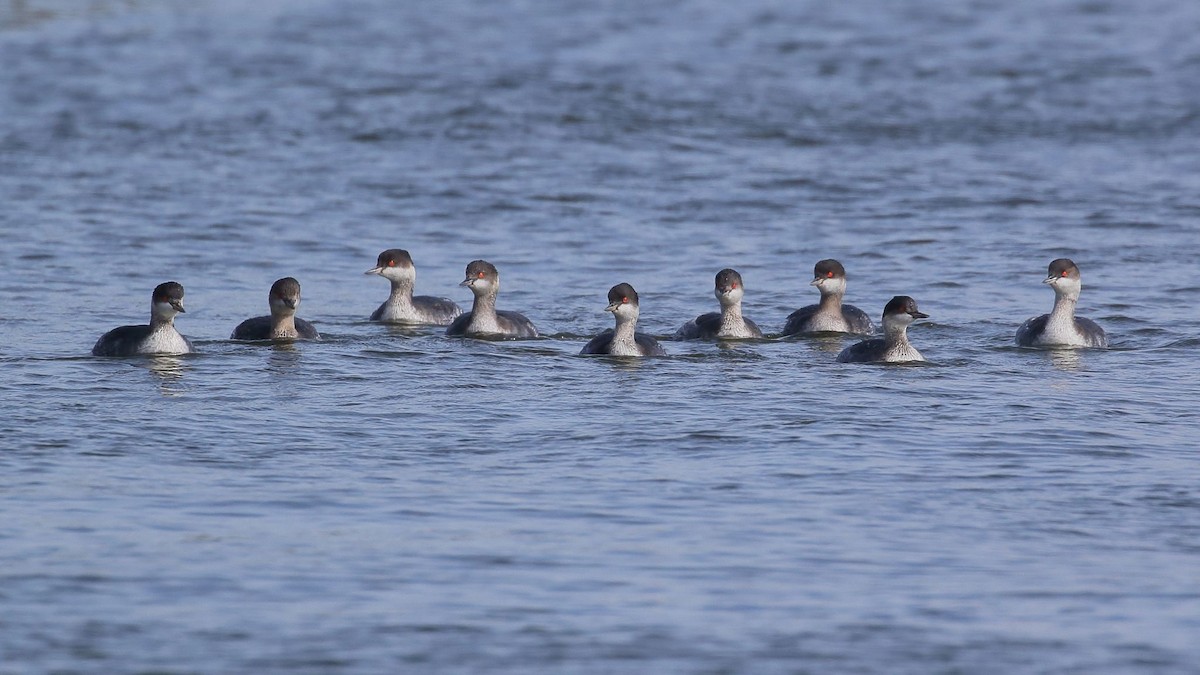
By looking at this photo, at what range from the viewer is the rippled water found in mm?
10398

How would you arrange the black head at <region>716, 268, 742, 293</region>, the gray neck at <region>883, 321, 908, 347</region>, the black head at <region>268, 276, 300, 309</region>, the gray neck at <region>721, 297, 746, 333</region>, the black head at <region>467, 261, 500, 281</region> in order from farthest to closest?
the black head at <region>467, 261, 500, 281</region>
the gray neck at <region>721, 297, 746, 333</region>
the black head at <region>716, 268, 742, 293</region>
the black head at <region>268, 276, 300, 309</region>
the gray neck at <region>883, 321, 908, 347</region>

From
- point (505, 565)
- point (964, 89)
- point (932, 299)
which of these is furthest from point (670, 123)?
point (505, 565)

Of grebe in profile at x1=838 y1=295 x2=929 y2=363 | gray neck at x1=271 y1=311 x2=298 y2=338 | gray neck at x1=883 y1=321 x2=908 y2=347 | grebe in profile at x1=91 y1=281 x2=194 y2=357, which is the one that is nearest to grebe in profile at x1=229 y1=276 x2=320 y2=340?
gray neck at x1=271 y1=311 x2=298 y2=338

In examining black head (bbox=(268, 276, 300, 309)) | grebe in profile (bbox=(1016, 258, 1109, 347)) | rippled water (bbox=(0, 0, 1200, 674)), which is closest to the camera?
rippled water (bbox=(0, 0, 1200, 674))

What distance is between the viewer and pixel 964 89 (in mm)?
36219

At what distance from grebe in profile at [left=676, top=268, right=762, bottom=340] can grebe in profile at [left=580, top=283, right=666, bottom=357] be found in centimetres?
104

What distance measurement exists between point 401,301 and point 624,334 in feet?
10.3

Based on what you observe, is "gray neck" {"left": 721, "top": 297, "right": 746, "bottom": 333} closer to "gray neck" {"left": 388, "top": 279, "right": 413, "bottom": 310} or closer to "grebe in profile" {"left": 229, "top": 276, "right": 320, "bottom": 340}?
"gray neck" {"left": 388, "top": 279, "right": 413, "bottom": 310}

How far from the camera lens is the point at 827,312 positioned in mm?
19250

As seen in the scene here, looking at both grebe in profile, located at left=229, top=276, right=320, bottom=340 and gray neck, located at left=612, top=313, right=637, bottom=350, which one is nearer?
gray neck, located at left=612, top=313, right=637, bottom=350

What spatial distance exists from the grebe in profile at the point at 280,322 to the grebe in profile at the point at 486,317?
1.48 metres

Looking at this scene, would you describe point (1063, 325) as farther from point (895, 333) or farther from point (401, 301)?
point (401, 301)

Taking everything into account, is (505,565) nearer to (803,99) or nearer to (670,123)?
(670,123)

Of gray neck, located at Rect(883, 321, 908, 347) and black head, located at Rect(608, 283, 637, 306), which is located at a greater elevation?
black head, located at Rect(608, 283, 637, 306)
